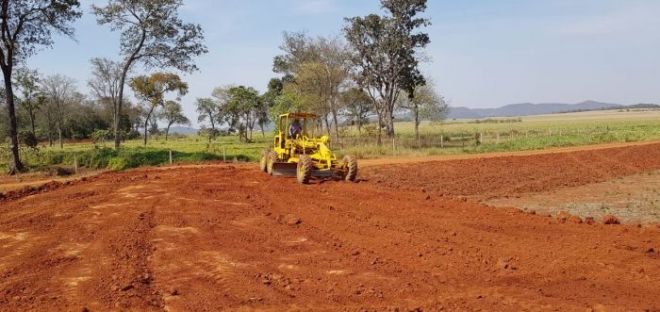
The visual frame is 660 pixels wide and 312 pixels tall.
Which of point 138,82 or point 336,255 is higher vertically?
point 138,82

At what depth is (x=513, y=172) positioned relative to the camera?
2291 cm

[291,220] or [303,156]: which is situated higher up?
[303,156]

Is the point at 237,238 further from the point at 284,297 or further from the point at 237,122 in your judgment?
the point at 237,122

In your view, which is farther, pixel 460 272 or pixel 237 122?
pixel 237 122

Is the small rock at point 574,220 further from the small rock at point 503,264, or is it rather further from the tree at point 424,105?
the tree at point 424,105

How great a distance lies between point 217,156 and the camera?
2928 centimetres

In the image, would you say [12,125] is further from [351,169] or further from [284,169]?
[351,169]

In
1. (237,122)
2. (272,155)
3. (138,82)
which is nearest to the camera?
(272,155)

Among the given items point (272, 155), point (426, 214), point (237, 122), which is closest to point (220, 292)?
point (426, 214)

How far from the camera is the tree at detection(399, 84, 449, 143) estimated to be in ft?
183

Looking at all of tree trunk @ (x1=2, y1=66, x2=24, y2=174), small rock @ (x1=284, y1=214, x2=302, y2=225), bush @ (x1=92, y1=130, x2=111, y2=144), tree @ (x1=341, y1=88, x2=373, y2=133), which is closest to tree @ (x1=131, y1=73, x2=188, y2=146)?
bush @ (x1=92, y1=130, x2=111, y2=144)

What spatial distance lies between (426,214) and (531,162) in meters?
16.1

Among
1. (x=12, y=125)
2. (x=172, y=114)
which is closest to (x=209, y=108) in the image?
(x=172, y=114)

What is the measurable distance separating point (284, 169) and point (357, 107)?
147ft
